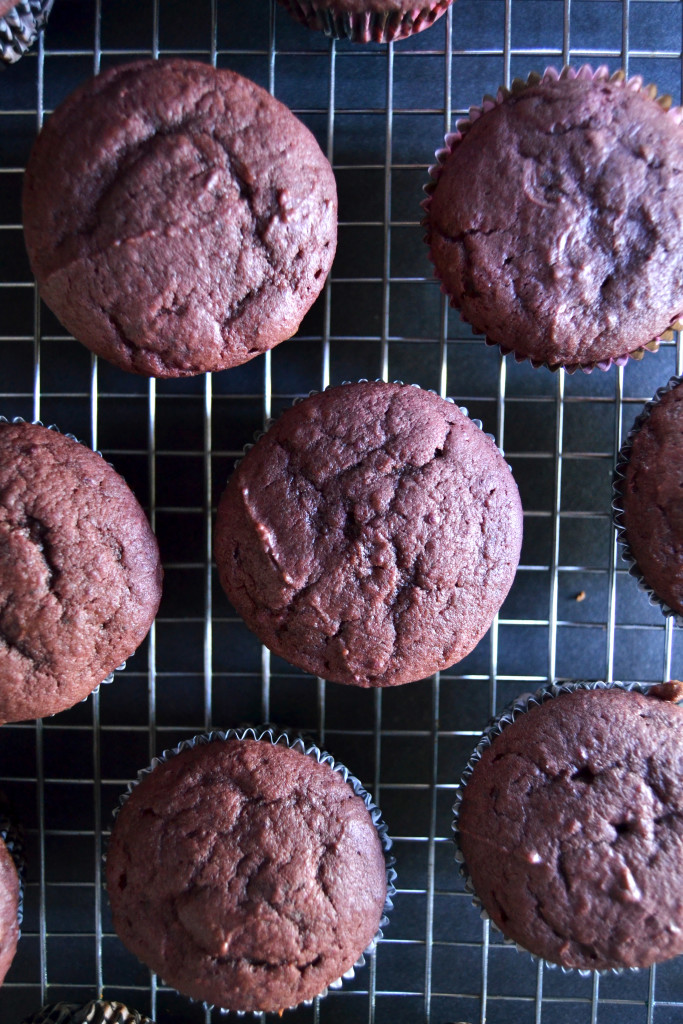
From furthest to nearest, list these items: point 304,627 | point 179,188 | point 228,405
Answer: point 228,405, point 304,627, point 179,188

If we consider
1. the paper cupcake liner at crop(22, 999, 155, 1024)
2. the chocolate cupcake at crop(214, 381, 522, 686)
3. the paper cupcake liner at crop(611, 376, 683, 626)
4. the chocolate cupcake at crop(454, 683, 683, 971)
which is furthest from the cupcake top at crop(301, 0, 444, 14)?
Result: the paper cupcake liner at crop(22, 999, 155, 1024)

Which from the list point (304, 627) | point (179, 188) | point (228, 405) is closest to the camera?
point (179, 188)

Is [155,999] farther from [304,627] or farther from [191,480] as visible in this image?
[191,480]

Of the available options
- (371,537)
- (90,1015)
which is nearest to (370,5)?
(371,537)

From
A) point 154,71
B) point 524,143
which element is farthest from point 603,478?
point 154,71

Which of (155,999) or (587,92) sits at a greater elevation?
(587,92)

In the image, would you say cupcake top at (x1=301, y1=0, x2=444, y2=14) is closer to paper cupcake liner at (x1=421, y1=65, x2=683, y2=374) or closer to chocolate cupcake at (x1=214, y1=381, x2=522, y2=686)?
paper cupcake liner at (x1=421, y1=65, x2=683, y2=374)


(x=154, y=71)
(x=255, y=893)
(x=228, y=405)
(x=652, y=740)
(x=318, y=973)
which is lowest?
(x=318, y=973)
